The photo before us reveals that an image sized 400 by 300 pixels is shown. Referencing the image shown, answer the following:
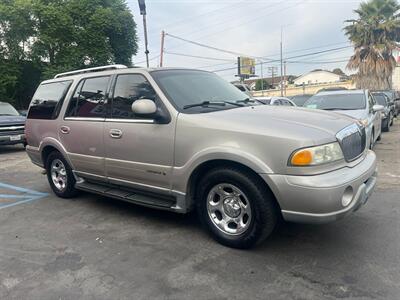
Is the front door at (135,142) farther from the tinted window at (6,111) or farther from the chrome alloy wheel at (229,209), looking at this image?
the tinted window at (6,111)

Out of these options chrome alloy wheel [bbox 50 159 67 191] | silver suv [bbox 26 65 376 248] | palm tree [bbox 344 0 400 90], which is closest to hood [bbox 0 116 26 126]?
chrome alloy wheel [bbox 50 159 67 191]

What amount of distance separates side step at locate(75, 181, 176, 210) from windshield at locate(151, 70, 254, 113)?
106cm

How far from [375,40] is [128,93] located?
86.0 ft

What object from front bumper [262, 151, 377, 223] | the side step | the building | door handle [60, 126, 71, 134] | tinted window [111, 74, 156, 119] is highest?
the building

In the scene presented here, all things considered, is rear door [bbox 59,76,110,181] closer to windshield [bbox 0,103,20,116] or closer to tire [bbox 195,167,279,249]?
tire [bbox 195,167,279,249]

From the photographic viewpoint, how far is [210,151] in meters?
3.63

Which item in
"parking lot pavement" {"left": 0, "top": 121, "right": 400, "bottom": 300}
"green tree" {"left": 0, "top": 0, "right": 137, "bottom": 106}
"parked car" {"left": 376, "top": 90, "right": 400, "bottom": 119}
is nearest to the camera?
"parking lot pavement" {"left": 0, "top": 121, "right": 400, "bottom": 300}

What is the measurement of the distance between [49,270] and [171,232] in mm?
1355

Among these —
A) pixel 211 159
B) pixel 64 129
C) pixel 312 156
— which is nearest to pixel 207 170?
pixel 211 159

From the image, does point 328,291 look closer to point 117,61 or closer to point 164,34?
point 117,61

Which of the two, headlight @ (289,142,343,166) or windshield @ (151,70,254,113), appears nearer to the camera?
headlight @ (289,142,343,166)

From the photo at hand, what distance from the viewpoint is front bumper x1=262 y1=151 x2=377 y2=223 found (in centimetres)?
314

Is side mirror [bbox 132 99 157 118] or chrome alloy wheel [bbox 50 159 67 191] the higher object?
side mirror [bbox 132 99 157 118]

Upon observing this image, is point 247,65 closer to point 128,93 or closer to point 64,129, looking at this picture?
point 64,129
